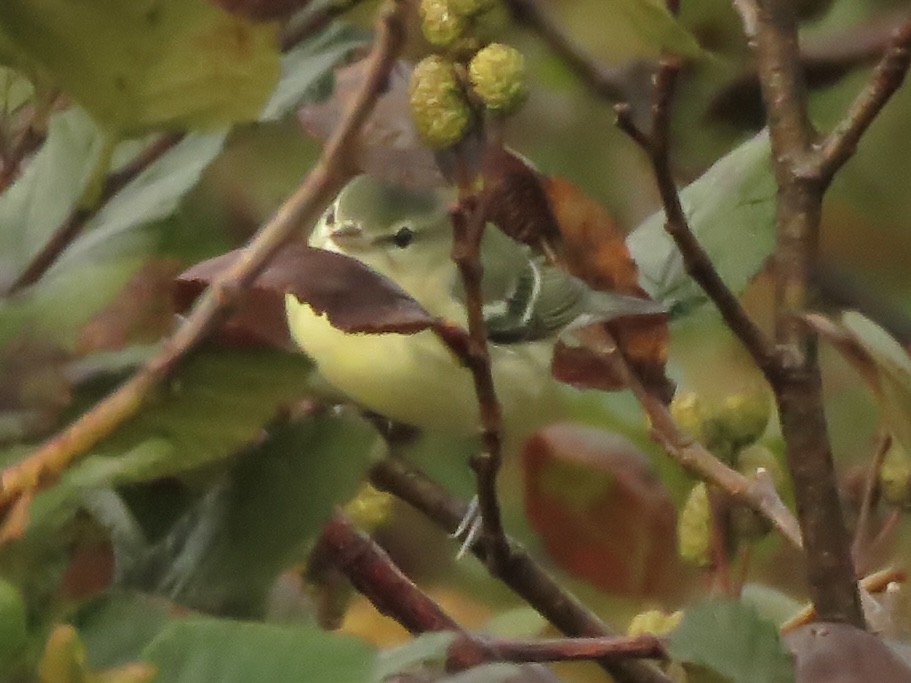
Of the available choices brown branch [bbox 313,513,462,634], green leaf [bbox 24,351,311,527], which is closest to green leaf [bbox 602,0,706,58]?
green leaf [bbox 24,351,311,527]

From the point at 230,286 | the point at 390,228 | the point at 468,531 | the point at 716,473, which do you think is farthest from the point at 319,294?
the point at 390,228

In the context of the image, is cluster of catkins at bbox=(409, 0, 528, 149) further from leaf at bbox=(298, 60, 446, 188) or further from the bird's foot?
the bird's foot

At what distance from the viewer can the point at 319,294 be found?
28 centimetres

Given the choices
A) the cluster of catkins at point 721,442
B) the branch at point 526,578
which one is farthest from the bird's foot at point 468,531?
the cluster of catkins at point 721,442

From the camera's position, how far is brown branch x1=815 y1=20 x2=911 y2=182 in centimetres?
38

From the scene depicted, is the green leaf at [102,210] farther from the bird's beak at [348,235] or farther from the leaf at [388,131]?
the bird's beak at [348,235]

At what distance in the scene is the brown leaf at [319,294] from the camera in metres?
0.27

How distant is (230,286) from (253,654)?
0.07m

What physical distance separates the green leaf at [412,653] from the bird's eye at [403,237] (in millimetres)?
889

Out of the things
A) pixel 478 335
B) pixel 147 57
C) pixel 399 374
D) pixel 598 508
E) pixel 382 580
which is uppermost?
pixel 147 57

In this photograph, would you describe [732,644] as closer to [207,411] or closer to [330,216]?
[207,411]

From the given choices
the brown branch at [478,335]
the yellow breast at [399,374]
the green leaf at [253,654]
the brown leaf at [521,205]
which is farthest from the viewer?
the yellow breast at [399,374]

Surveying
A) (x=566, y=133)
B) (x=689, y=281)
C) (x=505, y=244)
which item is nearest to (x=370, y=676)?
(x=689, y=281)

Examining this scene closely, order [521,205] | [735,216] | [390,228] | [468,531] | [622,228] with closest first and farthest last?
[521,205] < [735,216] < [468,531] < [622,228] < [390,228]
